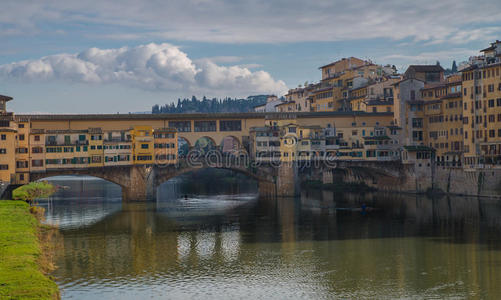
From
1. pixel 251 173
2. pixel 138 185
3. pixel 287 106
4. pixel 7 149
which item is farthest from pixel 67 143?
pixel 287 106

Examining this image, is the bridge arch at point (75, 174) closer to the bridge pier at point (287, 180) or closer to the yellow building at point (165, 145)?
the yellow building at point (165, 145)

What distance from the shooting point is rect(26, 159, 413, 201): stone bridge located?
8038cm

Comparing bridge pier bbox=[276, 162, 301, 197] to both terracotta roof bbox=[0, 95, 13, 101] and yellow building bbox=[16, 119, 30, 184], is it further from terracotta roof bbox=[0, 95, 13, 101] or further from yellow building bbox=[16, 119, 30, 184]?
terracotta roof bbox=[0, 95, 13, 101]

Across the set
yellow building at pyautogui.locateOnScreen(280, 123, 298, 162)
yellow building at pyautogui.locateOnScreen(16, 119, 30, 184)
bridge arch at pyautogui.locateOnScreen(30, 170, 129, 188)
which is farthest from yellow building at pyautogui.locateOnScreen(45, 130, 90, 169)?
yellow building at pyautogui.locateOnScreen(280, 123, 298, 162)

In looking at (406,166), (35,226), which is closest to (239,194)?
(406,166)

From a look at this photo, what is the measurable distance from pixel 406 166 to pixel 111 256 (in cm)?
5645

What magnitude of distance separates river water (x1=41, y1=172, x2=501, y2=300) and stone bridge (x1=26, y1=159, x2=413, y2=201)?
11.2 feet

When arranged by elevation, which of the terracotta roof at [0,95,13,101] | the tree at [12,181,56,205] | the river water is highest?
the terracotta roof at [0,95,13,101]

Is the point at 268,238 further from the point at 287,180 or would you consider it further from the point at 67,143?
the point at 67,143

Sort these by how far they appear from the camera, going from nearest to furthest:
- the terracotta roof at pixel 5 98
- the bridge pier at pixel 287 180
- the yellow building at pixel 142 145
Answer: the terracotta roof at pixel 5 98, the yellow building at pixel 142 145, the bridge pier at pixel 287 180

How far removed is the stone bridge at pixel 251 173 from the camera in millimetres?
80375

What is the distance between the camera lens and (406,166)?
295ft

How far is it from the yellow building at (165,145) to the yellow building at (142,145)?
0.73 metres

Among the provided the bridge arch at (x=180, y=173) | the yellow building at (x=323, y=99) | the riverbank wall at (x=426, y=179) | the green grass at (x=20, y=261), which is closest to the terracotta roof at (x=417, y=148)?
the riverbank wall at (x=426, y=179)
